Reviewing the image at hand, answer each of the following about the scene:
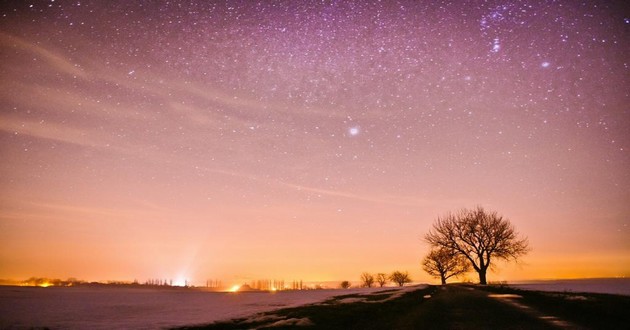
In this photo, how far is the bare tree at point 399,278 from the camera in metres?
114

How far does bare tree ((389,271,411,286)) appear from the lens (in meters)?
114

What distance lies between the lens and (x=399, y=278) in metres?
115

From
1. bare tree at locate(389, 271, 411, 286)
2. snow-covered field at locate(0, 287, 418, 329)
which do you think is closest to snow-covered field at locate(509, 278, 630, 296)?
snow-covered field at locate(0, 287, 418, 329)

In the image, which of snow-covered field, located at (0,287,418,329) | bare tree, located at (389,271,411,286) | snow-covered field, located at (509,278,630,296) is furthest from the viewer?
bare tree, located at (389,271,411,286)

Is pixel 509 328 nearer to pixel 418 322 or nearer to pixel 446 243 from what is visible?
pixel 418 322

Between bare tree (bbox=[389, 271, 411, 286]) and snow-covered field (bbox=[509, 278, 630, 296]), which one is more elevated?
snow-covered field (bbox=[509, 278, 630, 296])

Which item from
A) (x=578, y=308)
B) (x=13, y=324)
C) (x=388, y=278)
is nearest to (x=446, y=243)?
(x=578, y=308)

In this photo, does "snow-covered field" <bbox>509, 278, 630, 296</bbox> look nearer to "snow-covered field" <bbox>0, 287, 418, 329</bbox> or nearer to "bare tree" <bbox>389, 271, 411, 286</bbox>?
"snow-covered field" <bbox>0, 287, 418, 329</bbox>

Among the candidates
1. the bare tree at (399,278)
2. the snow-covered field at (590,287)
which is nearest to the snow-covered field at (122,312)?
the snow-covered field at (590,287)

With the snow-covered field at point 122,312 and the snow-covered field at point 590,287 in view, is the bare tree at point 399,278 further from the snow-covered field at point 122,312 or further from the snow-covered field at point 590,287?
the snow-covered field at point 122,312

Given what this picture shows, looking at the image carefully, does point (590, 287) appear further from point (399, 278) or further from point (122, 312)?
point (399, 278)

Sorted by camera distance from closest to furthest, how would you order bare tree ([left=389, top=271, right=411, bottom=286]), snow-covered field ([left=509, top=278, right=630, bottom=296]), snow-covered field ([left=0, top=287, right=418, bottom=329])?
snow-covered field ([left=0, top=287, right=418, bottom=329]), snow-covered field ([left=509, top=278, right=630, bottom=296]), bare tree ([left=389, top=271, right=411, bottom=286])

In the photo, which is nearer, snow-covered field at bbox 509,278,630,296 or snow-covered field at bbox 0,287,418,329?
snow-covered field at bbox 0,287,418,329

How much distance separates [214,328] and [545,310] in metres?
13.6
